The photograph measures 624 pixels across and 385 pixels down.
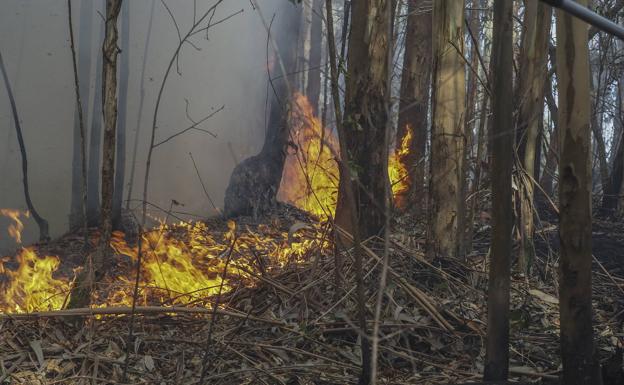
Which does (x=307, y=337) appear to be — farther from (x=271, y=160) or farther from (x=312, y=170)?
(x=271, y=160)

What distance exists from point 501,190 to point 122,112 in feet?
16.3

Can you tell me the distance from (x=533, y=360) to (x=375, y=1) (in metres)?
3.49

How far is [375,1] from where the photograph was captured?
5941 millimetres

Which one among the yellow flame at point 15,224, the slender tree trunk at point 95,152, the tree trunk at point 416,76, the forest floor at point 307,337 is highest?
the tree trunk at point 416,76

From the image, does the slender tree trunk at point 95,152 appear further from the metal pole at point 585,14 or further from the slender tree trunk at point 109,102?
the metal pole at point 585,14

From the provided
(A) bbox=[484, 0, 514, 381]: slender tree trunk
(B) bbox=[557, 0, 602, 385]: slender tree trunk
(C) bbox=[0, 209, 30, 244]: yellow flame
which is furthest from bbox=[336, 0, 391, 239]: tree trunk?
(B) bbox=[557, 0, 602, 385]: slender tree trunk

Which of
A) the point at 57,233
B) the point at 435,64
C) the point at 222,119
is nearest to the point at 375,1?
the point at 435,64

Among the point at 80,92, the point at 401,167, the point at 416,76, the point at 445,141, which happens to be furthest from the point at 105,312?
the point at 416,76

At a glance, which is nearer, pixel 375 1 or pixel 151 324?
pixel 151 324

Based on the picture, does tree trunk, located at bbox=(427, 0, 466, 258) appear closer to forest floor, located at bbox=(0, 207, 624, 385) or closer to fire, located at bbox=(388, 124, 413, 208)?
forest floor, located at bbox=(0, 207, 624, 385)

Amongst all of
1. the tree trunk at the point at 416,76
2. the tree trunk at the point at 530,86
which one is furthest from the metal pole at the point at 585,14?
the tree trunk at the point at 416,76

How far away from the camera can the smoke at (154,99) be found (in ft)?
18.9

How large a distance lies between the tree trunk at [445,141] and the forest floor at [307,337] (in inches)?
20.5

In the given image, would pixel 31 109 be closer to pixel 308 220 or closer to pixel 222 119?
pixel 222 119
